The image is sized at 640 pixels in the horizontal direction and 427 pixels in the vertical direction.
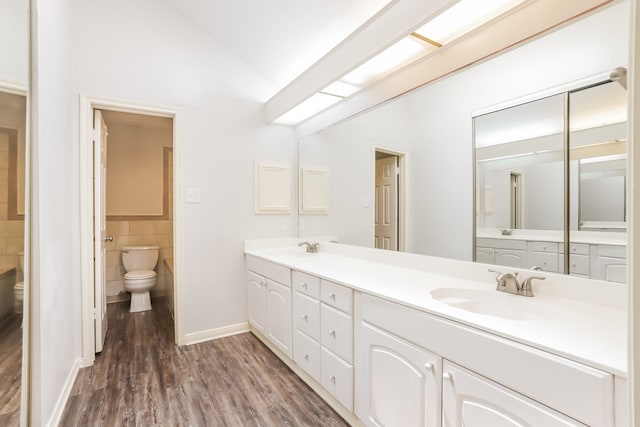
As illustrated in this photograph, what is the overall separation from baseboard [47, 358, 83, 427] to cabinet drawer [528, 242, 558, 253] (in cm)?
246

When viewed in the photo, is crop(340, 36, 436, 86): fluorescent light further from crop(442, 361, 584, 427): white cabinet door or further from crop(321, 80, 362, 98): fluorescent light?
crop(442, 361, 584, 427): white cabinet door

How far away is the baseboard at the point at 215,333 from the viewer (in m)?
2.63

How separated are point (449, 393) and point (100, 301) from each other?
102 inches

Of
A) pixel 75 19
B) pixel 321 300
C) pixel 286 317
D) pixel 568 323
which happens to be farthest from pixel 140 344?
pixel 568 323

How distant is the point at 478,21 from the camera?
4.72 ft

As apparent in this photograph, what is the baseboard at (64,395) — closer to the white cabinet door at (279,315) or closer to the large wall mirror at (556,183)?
the white cabinet door at (279,315)

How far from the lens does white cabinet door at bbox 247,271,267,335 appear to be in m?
2.52

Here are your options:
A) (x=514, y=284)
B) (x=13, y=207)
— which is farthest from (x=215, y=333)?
(x=514, y=284)

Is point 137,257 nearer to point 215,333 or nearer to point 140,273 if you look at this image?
point 140,273

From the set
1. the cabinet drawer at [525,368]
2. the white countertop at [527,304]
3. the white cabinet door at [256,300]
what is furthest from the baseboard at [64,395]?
the cabinet drawer at [525,368]

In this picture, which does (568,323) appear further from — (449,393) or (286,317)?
(286,317)

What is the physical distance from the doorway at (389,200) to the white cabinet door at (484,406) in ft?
3.35

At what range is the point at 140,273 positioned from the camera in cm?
359

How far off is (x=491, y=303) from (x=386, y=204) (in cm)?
96
